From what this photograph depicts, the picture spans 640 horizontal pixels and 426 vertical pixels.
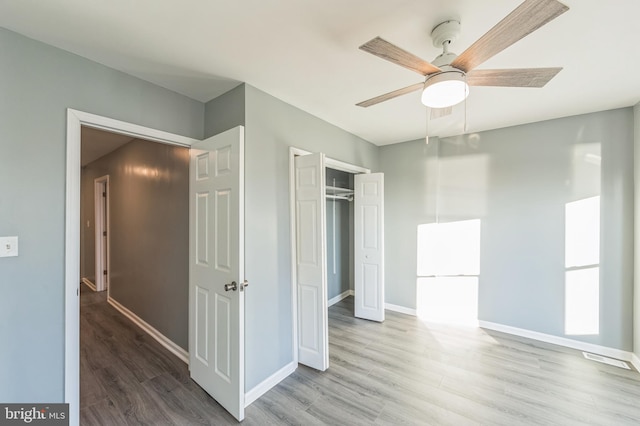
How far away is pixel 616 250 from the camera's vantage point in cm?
262

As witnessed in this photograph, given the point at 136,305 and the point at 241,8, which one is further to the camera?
the point at 136,305

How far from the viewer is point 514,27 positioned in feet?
3.50

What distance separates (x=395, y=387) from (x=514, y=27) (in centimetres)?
260

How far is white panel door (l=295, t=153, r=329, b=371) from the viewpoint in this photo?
2398 mm

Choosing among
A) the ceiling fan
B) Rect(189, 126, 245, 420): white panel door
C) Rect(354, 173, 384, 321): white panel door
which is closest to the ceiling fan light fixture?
the ceiling fan

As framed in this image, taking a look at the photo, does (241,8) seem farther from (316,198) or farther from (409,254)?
(409,254)

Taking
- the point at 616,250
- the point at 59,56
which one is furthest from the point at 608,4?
the point at 59,56

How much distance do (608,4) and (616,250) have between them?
2559 mm

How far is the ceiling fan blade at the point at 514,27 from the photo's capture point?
37.0 inches

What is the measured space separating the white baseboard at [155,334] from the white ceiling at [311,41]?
8.60 ft

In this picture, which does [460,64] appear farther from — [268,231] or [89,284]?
[89,284]

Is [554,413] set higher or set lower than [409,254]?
lower

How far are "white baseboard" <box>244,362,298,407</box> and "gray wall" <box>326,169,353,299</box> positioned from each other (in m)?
1.81

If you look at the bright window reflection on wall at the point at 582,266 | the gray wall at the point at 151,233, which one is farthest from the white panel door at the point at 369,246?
the gray wall at the point at 151,233
